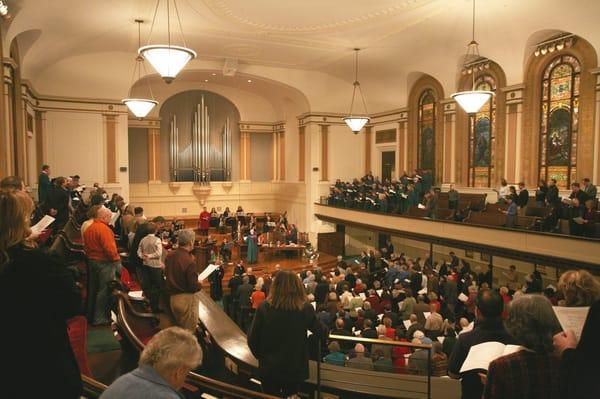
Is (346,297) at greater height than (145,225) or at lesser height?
lesser

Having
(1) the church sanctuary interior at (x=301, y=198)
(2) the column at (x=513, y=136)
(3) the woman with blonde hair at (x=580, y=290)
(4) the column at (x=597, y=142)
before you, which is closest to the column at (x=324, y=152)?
(1) the church sanctuary interior at (x=301, y=198)

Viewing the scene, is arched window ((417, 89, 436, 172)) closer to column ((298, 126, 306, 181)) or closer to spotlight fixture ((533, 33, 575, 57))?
spotlight fixture ((533, 33, 575, 57))

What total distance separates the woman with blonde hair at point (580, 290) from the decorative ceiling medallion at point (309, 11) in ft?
33.0

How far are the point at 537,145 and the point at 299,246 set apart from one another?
8.66 metres

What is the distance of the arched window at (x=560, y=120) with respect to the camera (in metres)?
12.3

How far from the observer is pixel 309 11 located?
11883 mm

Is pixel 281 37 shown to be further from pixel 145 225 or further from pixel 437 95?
pixel 145 225

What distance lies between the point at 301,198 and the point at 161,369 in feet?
63.1

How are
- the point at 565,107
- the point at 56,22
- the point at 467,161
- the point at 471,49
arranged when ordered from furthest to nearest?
the point at 467,161 → the point at 471,49 → the point at 565,107 → the point at 56,22

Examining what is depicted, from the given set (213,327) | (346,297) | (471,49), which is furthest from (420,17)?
(213,327)

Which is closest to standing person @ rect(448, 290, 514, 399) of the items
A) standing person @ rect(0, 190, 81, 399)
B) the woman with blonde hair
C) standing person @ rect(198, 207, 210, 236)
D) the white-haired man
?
the woman with blonde hair

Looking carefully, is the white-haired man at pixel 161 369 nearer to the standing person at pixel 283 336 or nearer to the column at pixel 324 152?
the standing person at pixel 283 336

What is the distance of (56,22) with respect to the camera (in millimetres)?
11469

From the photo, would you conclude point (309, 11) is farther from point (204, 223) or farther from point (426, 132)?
point (204, 223)
